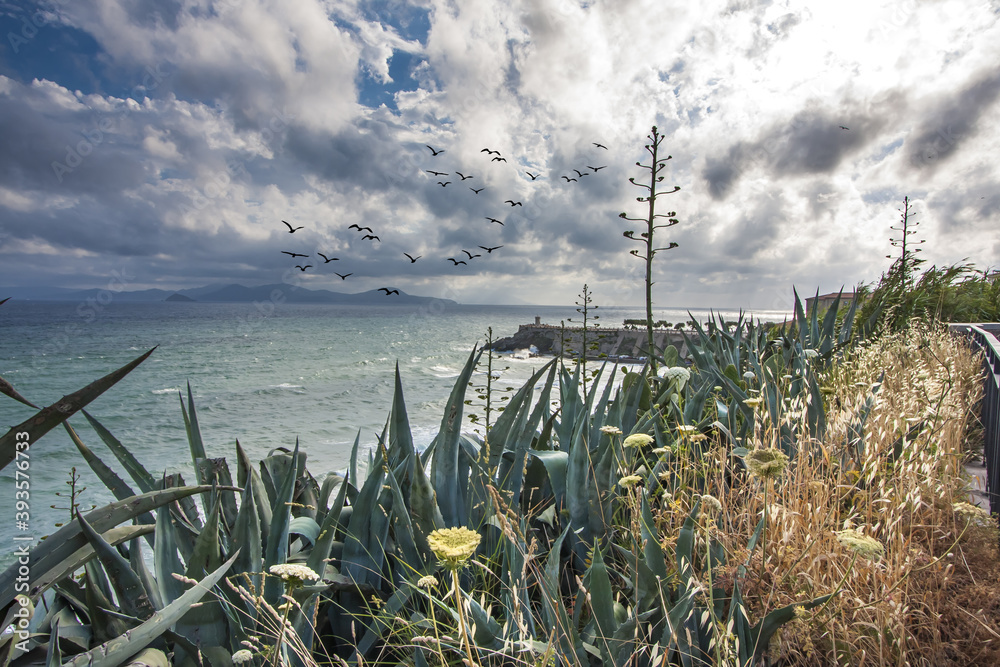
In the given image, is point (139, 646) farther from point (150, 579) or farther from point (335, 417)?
point (335, 417)

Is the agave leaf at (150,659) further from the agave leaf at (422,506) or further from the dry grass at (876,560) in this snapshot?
the dry grass at (876,560)

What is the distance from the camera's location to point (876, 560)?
145 cm

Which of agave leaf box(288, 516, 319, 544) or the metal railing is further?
the metal railing

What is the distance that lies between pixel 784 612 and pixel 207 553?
1.52 m

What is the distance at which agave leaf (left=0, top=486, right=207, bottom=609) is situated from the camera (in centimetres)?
101

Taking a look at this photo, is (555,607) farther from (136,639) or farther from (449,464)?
(136,639)

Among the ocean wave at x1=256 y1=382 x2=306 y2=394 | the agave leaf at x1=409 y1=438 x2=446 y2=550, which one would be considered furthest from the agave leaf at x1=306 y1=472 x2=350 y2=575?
the ocean wave at x1=256 y1=382 x2=306 y2=394

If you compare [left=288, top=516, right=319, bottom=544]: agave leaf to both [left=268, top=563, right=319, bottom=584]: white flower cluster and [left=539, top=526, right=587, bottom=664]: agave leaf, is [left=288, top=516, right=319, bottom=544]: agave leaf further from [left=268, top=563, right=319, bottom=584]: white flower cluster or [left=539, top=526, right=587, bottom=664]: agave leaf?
[left=539, top=526, right=587, bottom=664]: agave leaf

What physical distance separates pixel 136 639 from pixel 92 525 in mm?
280

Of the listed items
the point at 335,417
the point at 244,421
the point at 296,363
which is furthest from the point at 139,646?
the point at 296,363

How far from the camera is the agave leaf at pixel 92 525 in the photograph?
1.01 m

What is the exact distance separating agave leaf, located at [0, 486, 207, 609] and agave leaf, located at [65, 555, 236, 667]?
188 millimetres

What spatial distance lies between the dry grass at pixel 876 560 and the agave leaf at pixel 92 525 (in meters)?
1.46

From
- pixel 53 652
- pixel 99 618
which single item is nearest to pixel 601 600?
pixel 53 652
